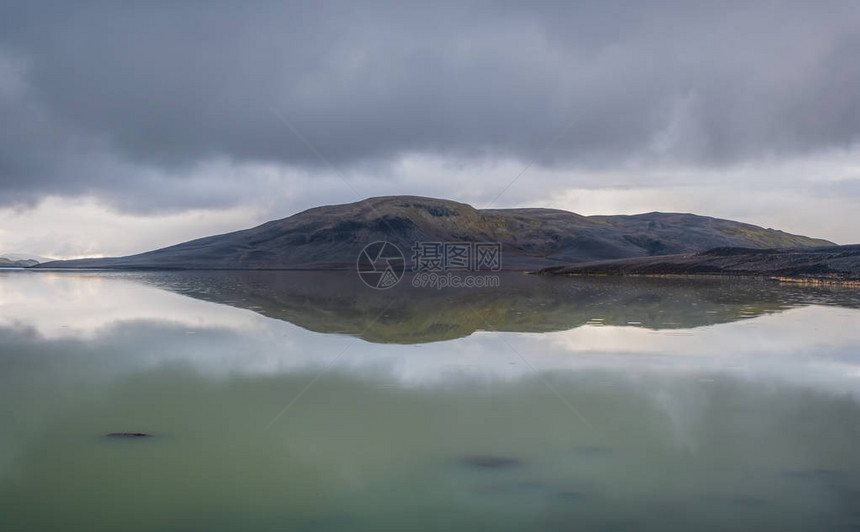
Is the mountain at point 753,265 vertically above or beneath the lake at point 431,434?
above

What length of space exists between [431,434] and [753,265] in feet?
229

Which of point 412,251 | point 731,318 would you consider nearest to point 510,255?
point 412,251

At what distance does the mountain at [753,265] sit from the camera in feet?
184

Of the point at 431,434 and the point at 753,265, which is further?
the point at 753,265

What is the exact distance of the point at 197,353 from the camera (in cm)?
1193

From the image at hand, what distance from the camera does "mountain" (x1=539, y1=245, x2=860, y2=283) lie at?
56.2 metres

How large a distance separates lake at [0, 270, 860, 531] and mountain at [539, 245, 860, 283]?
1905 inches

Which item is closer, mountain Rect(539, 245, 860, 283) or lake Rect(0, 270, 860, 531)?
lake Rect(0, 270, 860, 531)

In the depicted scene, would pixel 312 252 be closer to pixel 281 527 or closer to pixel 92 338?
pixel 92 338

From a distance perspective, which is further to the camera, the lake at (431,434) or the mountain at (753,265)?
the mountain at (753,265)

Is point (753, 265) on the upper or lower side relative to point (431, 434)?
upper

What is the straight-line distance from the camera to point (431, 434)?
21.5 ft

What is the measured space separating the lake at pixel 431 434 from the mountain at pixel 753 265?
48385mm

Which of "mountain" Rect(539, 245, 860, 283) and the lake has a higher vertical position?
"mountain" Rect(539, 245, 860, 283)
